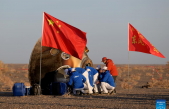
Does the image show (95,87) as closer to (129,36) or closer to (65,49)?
(65,49)

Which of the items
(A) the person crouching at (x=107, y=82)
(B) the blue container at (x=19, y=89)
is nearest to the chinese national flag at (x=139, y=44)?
(A) the person crouching at (x=107, y=82)

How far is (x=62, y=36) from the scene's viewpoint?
47.5ft

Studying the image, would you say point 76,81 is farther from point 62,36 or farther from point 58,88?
point 62,36

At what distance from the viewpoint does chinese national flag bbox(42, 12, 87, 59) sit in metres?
14.2

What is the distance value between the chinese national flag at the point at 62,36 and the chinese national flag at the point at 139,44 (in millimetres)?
2930

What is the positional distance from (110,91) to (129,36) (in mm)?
3391

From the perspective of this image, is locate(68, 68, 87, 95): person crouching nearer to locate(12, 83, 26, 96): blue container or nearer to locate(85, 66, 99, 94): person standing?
locate(85, 66, 99, 94): person standing

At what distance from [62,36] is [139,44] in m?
4.18

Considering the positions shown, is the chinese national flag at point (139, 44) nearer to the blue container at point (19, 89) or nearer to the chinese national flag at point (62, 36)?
the chinese national flag at point (62, 36)

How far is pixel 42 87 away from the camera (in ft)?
51.5

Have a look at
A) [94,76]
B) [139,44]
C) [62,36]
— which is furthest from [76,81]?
[139,44]

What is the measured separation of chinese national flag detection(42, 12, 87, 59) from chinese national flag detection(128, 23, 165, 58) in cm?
293

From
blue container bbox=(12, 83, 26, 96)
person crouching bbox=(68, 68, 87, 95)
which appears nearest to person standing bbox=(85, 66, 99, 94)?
person crouching bbox=(68, 68, 87, 95)

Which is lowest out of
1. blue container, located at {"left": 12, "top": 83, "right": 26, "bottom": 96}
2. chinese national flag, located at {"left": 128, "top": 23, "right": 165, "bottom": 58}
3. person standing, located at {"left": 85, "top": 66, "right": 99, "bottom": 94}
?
blue container, located at {"left": 12, "top": 83, "right": 26, "bottom": 96}
